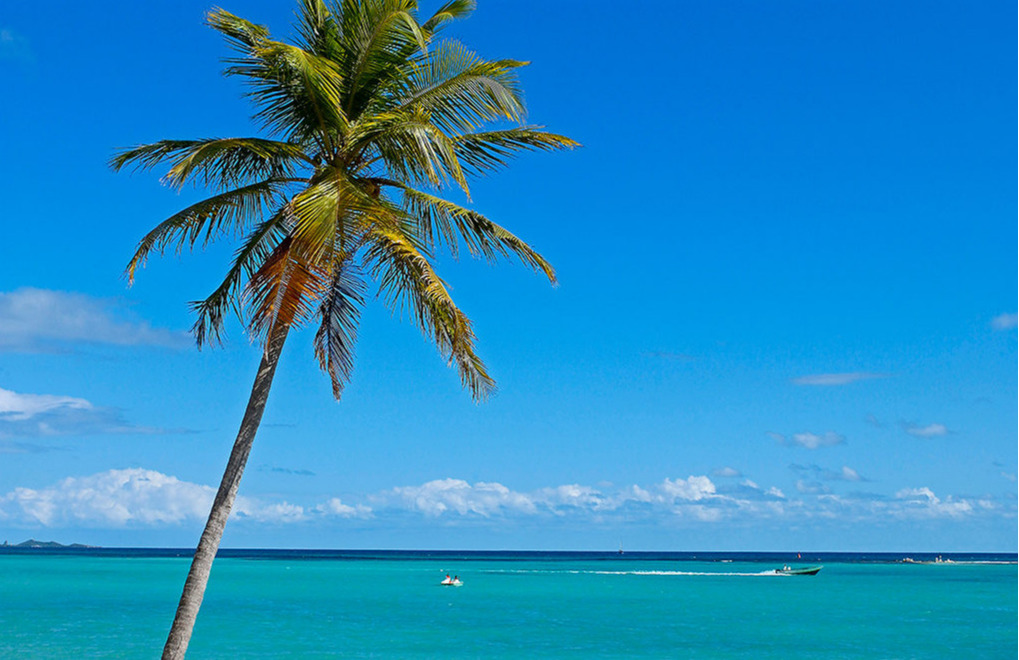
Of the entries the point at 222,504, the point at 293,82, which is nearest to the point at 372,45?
the point at 293,82

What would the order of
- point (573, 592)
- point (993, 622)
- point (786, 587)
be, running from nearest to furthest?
point (993, 622) < point (573, 592) < point (786, 587)

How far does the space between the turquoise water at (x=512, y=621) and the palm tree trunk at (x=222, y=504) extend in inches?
812

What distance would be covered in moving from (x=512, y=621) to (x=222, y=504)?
109 feet

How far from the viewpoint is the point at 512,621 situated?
41.2 metres

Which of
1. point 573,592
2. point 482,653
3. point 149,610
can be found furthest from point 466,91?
point 573,592

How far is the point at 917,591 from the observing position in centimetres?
6544

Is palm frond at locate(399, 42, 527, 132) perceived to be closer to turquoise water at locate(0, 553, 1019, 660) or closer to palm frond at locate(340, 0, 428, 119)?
palm frond at locate(340, 0, 428, 119)

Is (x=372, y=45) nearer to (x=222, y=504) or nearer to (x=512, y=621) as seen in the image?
(x=222, y=504)

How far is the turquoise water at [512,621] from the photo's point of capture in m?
31.3

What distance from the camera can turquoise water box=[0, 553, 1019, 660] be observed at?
31297mm

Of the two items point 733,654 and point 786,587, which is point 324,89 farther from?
point 786,587

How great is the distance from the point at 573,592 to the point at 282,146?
55444 millimetres

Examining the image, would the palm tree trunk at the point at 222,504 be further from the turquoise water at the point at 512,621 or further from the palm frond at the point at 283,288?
the turquoise water at the point at 512,621

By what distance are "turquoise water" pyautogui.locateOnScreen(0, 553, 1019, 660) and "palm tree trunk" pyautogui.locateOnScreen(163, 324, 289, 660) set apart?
67.7ft
